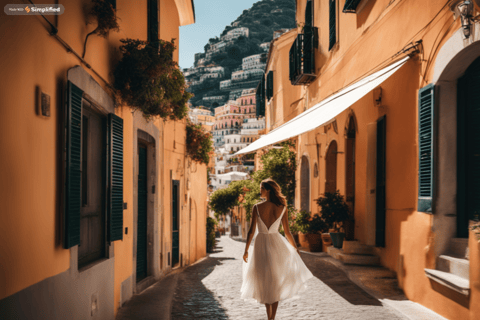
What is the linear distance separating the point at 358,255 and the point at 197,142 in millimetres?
6724

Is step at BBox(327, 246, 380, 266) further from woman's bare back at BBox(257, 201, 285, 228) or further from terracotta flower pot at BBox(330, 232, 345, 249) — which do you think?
woman's bare back at BBox(257, 201, 285, 228)

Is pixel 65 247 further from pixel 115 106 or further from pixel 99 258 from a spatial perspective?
pixel 115 106

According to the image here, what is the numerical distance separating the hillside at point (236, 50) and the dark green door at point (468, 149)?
135m

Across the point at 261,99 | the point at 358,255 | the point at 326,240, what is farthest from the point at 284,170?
the point at 358,255

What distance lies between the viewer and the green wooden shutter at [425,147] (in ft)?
17.9

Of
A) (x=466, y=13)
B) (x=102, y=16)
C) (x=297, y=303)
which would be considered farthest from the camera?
(x=297, y=303)

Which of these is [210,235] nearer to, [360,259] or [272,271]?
[360,259]

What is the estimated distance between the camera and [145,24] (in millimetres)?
7922

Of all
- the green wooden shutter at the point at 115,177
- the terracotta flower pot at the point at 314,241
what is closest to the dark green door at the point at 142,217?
the green wooden shutter at the point at 115,177

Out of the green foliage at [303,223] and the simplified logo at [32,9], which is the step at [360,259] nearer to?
the green foliage at [303,223]

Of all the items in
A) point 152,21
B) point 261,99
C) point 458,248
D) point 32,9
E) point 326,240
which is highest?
point 261,99

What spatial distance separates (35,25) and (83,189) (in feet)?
6.89

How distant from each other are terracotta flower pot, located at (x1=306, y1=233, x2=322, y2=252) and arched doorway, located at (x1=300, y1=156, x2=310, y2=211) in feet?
12.4

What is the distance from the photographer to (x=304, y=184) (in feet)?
53.9
